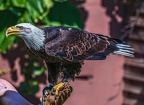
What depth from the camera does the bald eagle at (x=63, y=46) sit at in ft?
5.25

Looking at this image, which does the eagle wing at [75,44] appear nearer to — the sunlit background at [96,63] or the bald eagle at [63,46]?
the bald eagle at [63,46]

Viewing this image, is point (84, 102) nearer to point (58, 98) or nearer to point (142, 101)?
point (142, 101)

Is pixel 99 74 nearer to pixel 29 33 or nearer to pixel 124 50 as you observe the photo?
pixel 124 50

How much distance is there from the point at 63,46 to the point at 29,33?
0.19 metres

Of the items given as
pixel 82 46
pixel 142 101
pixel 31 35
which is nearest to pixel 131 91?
pixel 142 101

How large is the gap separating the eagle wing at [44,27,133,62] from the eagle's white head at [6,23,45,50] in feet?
0.15

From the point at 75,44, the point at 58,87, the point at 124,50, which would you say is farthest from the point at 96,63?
the point at 58,87

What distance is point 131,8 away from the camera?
3441 millimetres

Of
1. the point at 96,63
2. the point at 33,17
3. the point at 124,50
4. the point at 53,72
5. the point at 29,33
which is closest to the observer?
the point at 29,33

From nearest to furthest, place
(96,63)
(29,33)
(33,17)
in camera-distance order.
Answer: (29,33), (33,17), (96,63)

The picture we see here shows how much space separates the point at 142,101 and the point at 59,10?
125 cm

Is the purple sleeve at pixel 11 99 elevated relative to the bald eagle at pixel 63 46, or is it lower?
lower

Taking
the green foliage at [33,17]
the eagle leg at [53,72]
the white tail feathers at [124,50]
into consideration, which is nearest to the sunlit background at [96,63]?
the green foliage at [33,17]

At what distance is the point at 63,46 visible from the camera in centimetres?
173
